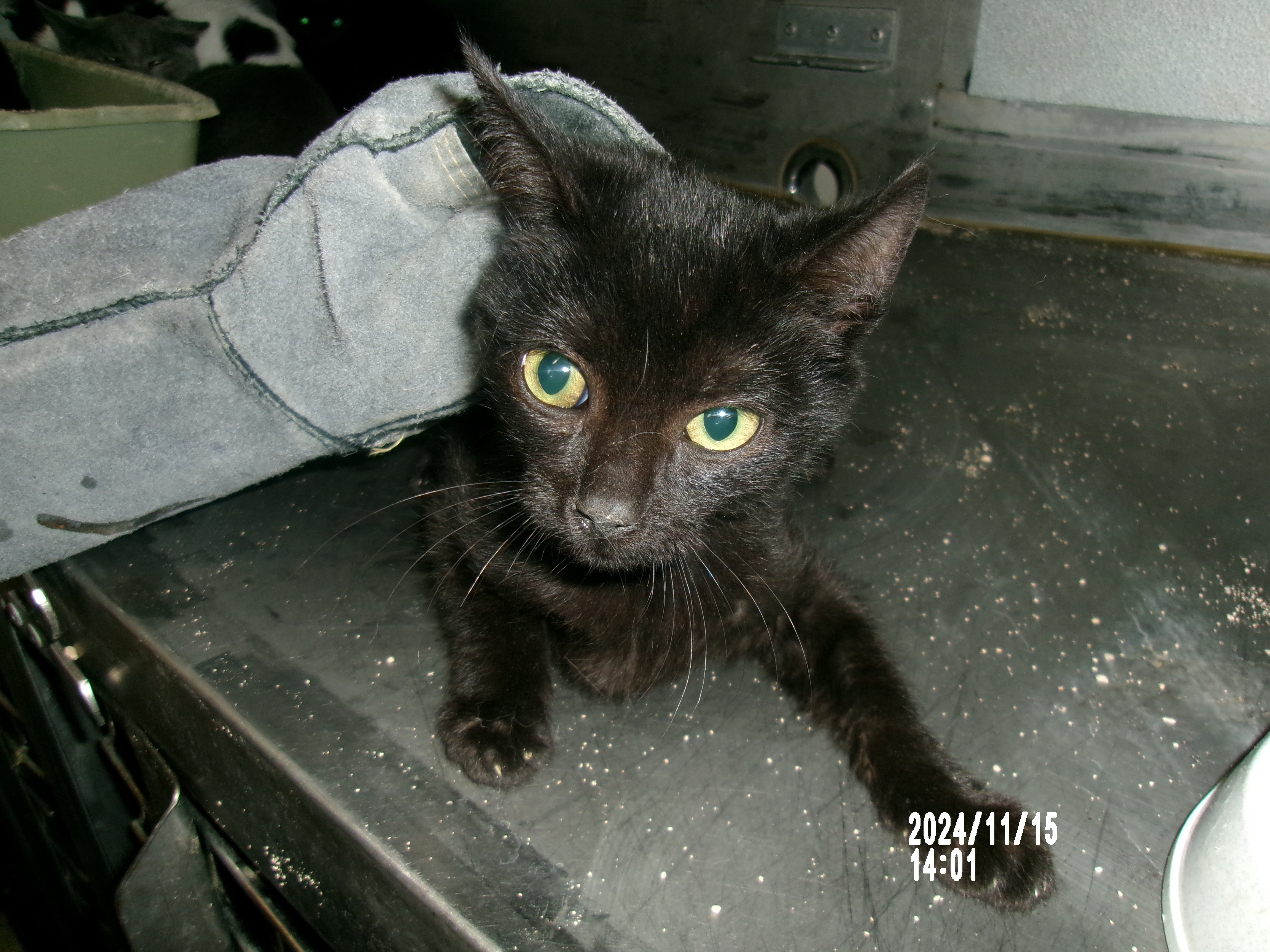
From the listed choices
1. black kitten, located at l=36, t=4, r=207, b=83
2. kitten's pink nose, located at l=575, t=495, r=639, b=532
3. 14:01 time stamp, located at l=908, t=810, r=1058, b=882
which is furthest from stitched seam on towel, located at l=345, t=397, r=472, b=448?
black kitten, located at l=36, t=4, r=207, b=83

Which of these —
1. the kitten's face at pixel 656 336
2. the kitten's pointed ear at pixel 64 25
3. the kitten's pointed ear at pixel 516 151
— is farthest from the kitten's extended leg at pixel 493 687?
the kitten's pointed ear at pixel 64 25

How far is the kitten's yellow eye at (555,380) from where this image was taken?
2.41ft

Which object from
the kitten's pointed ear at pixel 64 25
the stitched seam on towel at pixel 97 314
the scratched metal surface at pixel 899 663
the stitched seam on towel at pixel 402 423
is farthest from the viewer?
the kitten's pointed ear at pixel 64 25

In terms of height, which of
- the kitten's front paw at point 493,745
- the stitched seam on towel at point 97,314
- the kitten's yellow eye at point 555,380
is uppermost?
the stitched seam on towel at point 97,314

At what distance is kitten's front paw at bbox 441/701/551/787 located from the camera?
28.0 inches

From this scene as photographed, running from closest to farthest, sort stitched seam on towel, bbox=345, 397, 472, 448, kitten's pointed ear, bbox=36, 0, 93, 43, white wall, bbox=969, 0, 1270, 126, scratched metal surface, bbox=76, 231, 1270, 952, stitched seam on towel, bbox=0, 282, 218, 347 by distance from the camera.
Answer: scratched metal surface, bbox=76, 231, 1270, 952
stitched seam on towel, bbox=0, 282, 218, 347
stitched seam on towel, bbox=345, 397, 472, 448
white wall, bbox=969, 0, 1270, 126
kitten's pointed ear, bbox=36, 0, 93, 43

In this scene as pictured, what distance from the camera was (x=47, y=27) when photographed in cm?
255

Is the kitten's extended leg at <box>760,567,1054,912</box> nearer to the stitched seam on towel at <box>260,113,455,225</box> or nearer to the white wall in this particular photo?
the stitched seam on towel at <box>260,113,455,225</box>

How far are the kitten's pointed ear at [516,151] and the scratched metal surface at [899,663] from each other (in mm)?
452

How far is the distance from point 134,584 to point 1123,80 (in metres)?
1.88

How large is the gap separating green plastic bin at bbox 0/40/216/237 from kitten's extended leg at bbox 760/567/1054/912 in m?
1.01

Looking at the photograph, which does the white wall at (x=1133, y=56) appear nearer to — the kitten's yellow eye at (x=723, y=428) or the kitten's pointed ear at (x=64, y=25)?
the kitten's yellow eye at (x=723, y=428)

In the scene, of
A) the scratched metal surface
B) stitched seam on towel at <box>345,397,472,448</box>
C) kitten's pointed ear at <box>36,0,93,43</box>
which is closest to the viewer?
the scratched metal surface

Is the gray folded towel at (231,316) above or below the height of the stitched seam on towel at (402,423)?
above
